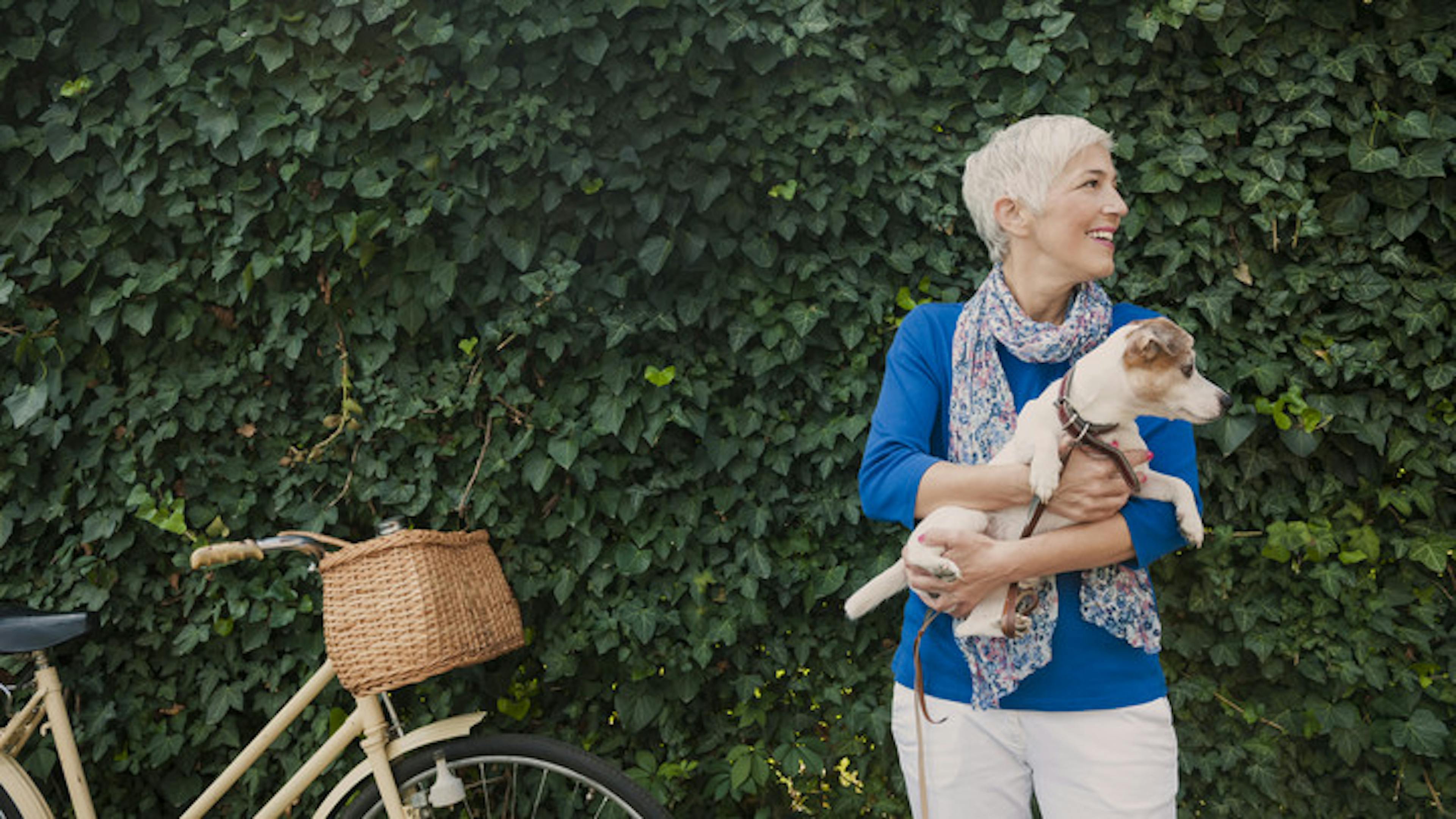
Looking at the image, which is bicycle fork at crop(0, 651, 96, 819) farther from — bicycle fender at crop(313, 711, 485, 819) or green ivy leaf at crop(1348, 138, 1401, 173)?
green ivy leaf at crop(1348, 138, 1401, 173)

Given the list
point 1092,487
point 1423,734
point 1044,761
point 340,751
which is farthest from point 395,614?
point 1423,734

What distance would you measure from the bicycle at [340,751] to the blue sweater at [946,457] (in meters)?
1.09

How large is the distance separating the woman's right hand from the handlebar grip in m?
1.92

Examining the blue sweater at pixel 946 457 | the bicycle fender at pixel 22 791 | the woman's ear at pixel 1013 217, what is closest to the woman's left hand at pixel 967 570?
the blue sweater at pixel 946 457

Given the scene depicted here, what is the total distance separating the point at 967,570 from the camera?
1876 millimetres

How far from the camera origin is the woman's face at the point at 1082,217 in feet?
6.30

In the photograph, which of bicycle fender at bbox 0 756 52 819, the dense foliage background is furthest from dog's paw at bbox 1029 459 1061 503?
bicycle fender at bbox 0 756 52 819

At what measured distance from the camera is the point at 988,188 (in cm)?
204

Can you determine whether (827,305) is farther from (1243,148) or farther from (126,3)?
(126,3)

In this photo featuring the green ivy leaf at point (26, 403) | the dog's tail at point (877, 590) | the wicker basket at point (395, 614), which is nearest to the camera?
the dog's tail at point (877, 590)

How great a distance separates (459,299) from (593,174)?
1.80 feet

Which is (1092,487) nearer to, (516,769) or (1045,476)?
(1045,476)

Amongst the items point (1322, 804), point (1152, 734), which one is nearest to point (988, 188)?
point (1152, 734)

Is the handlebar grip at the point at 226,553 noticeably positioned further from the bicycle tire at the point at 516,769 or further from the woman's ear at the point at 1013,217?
the woman's ear at the point at 1013,217
